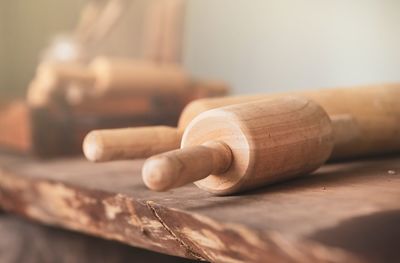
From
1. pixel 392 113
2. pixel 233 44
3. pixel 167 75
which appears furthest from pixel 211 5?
pixel 392 113

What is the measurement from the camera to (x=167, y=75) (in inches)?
67.9

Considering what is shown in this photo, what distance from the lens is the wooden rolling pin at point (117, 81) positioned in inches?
62.5

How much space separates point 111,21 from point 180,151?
179cm

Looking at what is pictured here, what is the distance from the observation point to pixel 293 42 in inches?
66.3

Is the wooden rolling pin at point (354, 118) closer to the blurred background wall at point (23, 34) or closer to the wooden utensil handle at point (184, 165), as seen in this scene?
the wooden utensil handle at point (184, 165)

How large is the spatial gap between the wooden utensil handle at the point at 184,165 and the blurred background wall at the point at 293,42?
91 centimetres

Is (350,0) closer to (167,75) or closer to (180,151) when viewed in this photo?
(167,75)

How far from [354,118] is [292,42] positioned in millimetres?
799

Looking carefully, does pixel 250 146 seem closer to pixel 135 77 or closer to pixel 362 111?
pixel 362 111

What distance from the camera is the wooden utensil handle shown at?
586 mm

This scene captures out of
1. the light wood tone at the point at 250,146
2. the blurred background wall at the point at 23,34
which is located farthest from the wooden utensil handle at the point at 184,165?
the blurred background wall at the point at 23,34

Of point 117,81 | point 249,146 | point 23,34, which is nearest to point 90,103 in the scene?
point 117,81

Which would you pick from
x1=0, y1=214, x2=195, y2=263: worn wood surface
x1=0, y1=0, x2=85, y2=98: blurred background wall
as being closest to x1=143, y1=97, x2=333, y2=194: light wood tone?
x1=0, y1=214, x2=195, y2=263: worn wood surface

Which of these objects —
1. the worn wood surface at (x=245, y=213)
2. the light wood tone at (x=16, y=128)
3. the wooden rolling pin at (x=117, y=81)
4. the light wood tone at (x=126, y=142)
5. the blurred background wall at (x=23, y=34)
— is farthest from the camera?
the blurred background wall at (x=23, y=34)
